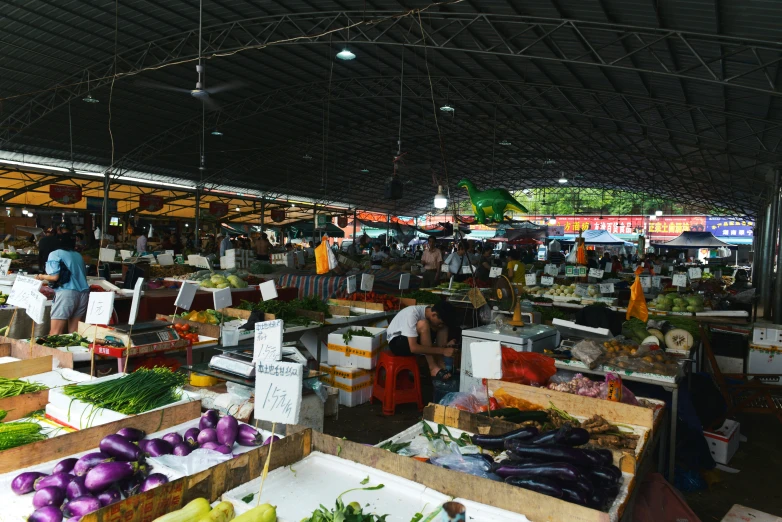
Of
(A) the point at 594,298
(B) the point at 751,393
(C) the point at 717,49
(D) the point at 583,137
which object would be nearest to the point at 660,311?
(A) the point at 594,298

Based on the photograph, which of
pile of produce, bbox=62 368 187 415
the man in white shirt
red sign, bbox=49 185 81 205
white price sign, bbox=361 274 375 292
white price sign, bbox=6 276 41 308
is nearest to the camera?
pile of produce, bbox=62 368 187 415

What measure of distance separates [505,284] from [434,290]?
4.92m

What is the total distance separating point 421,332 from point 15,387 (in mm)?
3647

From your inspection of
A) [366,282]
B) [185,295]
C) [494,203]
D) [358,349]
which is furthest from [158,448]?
[494,203]

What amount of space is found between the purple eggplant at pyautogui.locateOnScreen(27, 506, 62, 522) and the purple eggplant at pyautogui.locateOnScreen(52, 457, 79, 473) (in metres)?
0.30

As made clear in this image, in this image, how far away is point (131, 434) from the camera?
2.34 metres

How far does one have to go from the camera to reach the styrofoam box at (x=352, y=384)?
5.75m

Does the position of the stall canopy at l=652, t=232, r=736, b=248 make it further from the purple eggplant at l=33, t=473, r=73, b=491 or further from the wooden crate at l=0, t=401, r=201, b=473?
the purple eggplant at l=33, t=473, r=73, b=491

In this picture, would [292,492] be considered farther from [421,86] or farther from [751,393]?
[421,86]

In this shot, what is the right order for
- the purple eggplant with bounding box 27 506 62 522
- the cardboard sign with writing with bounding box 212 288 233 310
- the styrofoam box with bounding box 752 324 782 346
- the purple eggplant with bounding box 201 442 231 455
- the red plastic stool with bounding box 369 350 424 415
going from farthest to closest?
the styrofoam box with bounding box 752 324 782 346 → the red plastic stool with bounding box 369 350 424 415 → the cardboard sign with writing with bounding box 212 288 233 310 → the purple eggplant with bounding box 201 442 231 455 → the purple eggplant with bounding box 27 506 62 522

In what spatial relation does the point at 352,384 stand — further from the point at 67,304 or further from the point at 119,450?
the point at 119,450

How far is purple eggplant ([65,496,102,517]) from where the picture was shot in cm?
176

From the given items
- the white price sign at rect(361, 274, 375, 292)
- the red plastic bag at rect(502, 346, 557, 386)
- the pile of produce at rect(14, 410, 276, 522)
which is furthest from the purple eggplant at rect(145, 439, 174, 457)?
the white price sign at rect(361, 274, 375, 292)

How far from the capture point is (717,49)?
9680 mm
